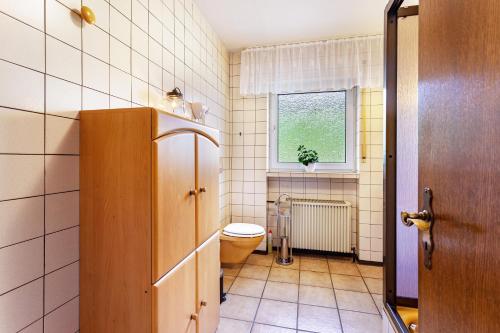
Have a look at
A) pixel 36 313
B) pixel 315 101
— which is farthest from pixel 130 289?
pixel 315 101

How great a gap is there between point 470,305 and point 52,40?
144cm

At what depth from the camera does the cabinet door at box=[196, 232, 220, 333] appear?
4.27 ft

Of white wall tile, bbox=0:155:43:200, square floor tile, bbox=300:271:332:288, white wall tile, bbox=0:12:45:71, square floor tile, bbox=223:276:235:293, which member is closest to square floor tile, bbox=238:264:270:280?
square floor tile, bbox=223:276:235:293

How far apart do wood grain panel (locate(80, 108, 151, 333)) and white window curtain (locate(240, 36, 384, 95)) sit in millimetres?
1985

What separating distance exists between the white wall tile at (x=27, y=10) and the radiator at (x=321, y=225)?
2475 millimetres

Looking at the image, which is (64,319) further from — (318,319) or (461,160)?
(318,319)

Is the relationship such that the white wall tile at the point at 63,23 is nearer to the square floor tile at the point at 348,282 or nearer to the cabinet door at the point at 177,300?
the cabinet door at the point at 177,300

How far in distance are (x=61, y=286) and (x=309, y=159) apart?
7.55 ft

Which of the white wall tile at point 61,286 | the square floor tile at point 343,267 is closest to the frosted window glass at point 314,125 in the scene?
the square floor tile at point 343,267

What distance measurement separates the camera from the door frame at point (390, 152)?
1198mm

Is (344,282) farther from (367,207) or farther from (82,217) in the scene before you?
(82,217)

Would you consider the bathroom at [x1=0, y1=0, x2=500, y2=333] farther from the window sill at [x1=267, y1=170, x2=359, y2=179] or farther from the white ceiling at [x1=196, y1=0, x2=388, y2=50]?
the window sill at [x1=267, y1=170, x2=359, y2=179]

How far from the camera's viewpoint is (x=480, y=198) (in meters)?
0.50

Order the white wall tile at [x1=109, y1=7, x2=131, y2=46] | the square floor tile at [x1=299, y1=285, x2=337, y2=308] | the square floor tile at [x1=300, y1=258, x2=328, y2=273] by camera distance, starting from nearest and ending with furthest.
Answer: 1. the white wall tile at [x1=109, y1=7, x2=131, y2=46]
2. the square floor tile at [x1=299, y1=285, x2=337, y2=308]
3. the square floor tile at [x1=300, y1=258, x2=328, y2=273]
